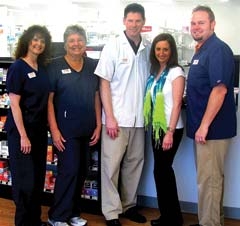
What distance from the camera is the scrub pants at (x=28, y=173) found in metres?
2.53

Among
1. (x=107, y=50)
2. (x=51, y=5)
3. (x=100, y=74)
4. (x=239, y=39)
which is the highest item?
(x=51, y=5)

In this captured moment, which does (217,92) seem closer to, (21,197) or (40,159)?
(40,159)

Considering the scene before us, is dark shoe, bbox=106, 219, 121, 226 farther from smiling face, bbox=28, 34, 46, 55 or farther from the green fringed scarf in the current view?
smiling face, bbox=28, 34, 46, 55

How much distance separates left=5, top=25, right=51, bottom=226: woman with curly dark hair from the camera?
245cm

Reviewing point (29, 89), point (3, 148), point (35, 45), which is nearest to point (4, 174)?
point (3, 148)

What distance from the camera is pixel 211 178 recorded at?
2.50 metres

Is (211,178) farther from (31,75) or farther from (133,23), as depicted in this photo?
Result: (31,75)

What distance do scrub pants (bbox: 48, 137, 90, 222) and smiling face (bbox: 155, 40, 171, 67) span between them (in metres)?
0.79

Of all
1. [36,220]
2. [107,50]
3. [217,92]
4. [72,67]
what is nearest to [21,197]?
[36,220]

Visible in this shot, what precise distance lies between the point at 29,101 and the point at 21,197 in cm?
68

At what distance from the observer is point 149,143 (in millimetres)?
3111

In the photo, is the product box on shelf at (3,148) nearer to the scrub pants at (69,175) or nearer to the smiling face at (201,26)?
the scrub pants at (69,175)

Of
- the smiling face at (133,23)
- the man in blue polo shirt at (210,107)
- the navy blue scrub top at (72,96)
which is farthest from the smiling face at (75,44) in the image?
the man in blue polo shirt at (210,107)

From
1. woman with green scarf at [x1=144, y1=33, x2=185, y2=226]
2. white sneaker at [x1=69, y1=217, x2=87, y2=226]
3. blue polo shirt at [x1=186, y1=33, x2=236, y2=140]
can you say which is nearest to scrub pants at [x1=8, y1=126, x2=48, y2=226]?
white sneaker at [x1=69, y1=217, x2=87, y2=226]
